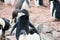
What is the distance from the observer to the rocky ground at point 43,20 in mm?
4434

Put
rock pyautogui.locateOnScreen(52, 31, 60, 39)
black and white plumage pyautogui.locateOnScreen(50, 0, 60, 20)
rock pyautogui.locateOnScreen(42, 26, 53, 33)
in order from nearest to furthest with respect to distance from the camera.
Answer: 1. rock pyautogui.locateOnScreen(52, 31, 60, 39)
2. rock pyautogui.locateOnScreen(42, 26, 53, 33)
3. black and white plumage pyautogui.locateOnScreen(50, 0, 60, 20)

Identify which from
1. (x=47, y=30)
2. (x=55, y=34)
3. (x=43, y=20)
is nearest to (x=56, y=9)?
(x=43, y=20)

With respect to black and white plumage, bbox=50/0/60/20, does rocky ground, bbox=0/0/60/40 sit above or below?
below

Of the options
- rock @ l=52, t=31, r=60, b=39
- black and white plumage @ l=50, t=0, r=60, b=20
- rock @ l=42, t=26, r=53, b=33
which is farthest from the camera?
black and white plumage @ l=50, t=0, r=60, b=20

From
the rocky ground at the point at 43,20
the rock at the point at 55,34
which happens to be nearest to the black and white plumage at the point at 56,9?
the rocky ground at the point at 43,20

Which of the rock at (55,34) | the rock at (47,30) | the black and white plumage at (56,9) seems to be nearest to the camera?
the rock at (55,34)

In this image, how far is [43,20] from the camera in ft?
18.4

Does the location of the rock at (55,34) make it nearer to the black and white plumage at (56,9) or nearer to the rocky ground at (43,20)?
the rocky ground at (43,20)

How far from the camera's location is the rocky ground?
14.5 feet

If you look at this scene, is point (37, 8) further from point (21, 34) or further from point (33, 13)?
point (21, 34)

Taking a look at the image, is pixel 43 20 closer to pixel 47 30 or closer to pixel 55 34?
pixel 47 30

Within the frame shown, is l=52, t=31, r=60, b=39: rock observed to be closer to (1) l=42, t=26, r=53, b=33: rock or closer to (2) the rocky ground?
(2) the rocky ground

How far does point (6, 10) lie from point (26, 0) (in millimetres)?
679

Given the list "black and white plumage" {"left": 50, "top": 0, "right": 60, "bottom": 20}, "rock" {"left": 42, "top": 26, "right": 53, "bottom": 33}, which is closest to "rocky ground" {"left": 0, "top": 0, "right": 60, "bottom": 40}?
"rock" {"left": 42, "top": 26, "right": 53, "bottom": 33}
